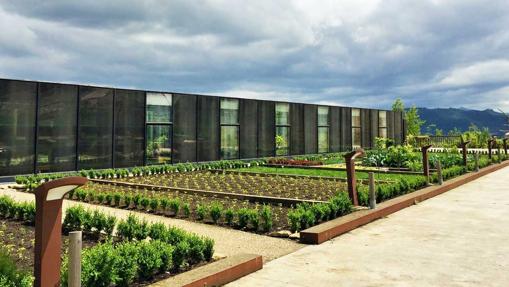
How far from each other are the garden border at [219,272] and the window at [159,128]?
18202 millimetres

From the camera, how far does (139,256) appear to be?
18.1 feet

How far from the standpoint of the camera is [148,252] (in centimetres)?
558

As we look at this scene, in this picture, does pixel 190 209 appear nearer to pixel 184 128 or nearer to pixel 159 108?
pixel 159 108

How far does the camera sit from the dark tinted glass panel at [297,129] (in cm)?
3283

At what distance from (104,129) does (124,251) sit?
17.2m

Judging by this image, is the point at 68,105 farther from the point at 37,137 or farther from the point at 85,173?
the point at 85,173

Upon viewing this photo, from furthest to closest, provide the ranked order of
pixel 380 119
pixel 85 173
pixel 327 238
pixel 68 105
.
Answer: pixel 380 119, pixel 68 105, pixel 85 173, pixel 327 238

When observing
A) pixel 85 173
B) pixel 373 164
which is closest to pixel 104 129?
pixel 85 173

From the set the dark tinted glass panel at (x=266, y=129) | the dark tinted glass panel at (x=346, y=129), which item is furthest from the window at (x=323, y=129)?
the dark tinted glass panel at (x=266, y=129)

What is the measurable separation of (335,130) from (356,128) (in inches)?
159

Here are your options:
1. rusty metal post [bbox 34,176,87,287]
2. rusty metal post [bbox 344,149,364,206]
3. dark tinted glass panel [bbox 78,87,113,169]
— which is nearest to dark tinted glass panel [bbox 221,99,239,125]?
dark tinted glass panel [bbox 78,87,113,169]

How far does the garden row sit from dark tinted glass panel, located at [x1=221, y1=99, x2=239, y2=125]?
64.6ft

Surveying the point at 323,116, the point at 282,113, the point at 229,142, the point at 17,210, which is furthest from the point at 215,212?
the point at 323,116

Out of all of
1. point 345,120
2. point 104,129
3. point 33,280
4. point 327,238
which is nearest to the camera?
point 33,280
